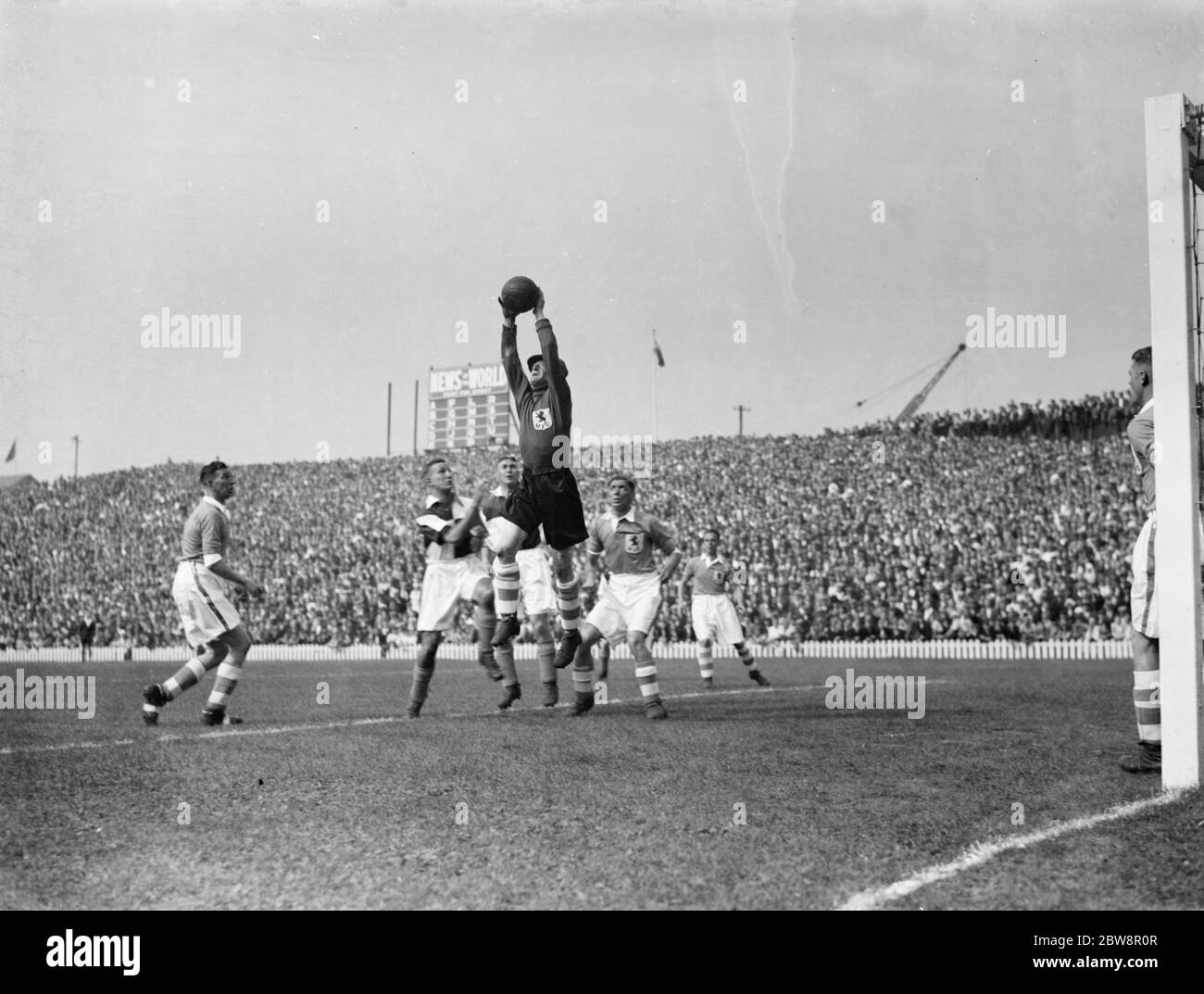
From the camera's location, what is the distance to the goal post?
5633 millimetres

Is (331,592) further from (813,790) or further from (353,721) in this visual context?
(813,790)

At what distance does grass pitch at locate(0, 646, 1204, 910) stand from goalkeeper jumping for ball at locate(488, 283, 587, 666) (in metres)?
1.37

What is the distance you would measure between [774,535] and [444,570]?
16857mm

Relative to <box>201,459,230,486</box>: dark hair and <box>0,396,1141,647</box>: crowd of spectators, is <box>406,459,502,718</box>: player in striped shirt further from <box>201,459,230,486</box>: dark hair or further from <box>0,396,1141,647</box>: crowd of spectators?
<box>0,396,1141,647</box>: crowd of spectators

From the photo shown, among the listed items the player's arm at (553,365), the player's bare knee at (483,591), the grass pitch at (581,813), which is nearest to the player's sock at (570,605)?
the grass pitch at (581,813)

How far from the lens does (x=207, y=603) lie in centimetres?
927

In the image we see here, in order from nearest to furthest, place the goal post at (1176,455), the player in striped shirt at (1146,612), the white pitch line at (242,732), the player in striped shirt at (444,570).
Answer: the goal post at (1176,455) < the player in striped shirt at (1146,612) < the white pitch line at (242,732) < the player in striped shirt at (444,570)

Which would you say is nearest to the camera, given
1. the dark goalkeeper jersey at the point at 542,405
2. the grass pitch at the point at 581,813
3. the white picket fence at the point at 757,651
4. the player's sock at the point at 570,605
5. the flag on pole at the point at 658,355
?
the grass pitch at the point at 581,813

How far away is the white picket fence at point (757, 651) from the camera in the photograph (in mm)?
21266

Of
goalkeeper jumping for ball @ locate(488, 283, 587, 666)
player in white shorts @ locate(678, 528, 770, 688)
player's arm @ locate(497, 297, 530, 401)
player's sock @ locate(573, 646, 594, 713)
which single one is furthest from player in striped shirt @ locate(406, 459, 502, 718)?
player in white shorts @ locate(678, 528, 770, 688)

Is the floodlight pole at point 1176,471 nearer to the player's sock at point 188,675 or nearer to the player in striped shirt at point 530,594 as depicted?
the player in striped shirt at point 530,594

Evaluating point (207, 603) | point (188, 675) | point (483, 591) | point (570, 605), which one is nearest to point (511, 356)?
point (570, 605)

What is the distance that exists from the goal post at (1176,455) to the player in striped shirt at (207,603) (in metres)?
6.53
